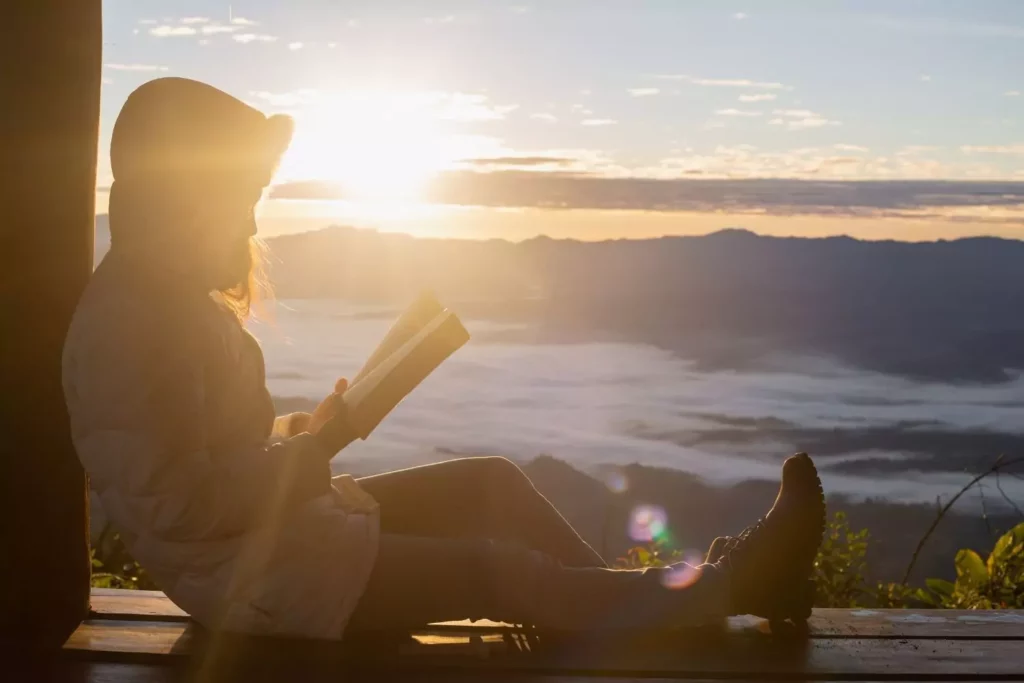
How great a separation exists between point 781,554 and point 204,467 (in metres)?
1.59

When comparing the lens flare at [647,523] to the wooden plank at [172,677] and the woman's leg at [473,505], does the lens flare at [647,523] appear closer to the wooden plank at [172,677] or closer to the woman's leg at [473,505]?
the woman's leg at [473,505]

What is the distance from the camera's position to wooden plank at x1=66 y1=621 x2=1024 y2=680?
114 inches

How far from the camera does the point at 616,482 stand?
661 centimetres

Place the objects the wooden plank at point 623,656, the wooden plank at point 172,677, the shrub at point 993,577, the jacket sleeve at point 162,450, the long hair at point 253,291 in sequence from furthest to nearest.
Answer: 1. the shrub at point 993,577
2. the long hair at point 253,291
3. the wooden plank at point 623,656
4. the wooden plank at point 172,677
5. the jacket sleeve at point 162,450

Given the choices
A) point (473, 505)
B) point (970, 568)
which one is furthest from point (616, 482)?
point (473, 505)

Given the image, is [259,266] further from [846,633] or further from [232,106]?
[846,633]

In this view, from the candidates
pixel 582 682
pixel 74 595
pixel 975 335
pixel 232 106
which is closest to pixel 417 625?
pixel 582 682

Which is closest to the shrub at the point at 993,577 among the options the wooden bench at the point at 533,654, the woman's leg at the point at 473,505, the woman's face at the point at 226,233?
the wooden bench at the point at 533,654

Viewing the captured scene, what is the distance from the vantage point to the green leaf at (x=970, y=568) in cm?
473

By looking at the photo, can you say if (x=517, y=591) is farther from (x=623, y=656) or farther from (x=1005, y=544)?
(x=1005, y=544)

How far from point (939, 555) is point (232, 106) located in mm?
4544

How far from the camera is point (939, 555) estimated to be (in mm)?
5836

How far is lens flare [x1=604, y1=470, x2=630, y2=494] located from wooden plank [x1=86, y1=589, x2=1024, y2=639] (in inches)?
102

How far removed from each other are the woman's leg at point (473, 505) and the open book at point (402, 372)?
46cm
